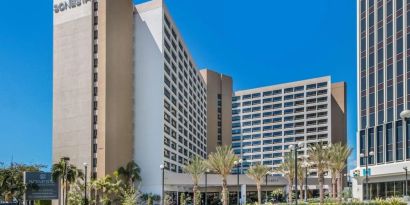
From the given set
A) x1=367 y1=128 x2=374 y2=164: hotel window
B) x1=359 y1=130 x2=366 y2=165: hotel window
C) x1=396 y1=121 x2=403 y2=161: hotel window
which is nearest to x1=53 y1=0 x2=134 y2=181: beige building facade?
x1=359 y1=130 x2=366 y2=165: hotel window

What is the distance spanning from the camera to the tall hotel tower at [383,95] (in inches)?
2697

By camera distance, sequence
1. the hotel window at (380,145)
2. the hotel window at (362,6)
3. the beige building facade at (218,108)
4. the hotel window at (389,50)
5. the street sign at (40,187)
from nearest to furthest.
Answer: the street sign at (40,187) < the hotel window at (380,145) < the hotel window at (389,50) < the hotel window at (362,6) < the beige building facade at (218,108)

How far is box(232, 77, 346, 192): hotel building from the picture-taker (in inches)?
6043

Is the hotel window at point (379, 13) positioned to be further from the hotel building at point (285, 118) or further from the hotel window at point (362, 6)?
the hotel building at point (285, 118)

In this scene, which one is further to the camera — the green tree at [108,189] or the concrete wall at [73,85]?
the concrete wall at [73,85]

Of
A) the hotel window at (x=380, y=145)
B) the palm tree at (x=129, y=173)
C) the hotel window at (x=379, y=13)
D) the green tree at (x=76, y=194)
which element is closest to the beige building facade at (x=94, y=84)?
the palm tree at (x=129, y=173)

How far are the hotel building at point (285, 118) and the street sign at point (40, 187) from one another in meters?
99.7

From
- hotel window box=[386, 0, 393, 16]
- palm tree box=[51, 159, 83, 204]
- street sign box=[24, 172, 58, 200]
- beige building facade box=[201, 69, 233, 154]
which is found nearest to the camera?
street sign box=[24, 172, 58, 200]

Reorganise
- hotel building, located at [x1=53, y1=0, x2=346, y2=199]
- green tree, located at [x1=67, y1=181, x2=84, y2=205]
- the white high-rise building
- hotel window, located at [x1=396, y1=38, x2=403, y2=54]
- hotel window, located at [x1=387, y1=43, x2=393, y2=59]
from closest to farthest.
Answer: hotel window, located at [x1=396, y1=38, x2=403, y2=54], hotel window, located at [x1=387, y1=43, x2=393, y2=59], green tree, located at [x1=67, y1=181, x2=84, y2=205], hotel building, located at [x1=53, y1=0, x2=346, y2=199], the white high-rise building

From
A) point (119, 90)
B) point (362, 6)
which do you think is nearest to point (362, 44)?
point (362, 6)

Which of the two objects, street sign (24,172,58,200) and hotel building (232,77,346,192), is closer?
street sign (24,172,58,200)

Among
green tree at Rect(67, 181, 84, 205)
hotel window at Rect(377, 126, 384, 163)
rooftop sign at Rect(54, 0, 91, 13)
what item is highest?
rooftop sign at Rect(54, 0, 91, 13)

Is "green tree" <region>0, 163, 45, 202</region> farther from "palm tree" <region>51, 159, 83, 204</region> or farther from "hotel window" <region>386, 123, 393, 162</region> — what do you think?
"hotel window" <region>386, 123, 393, 162</region>

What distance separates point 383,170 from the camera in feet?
225
